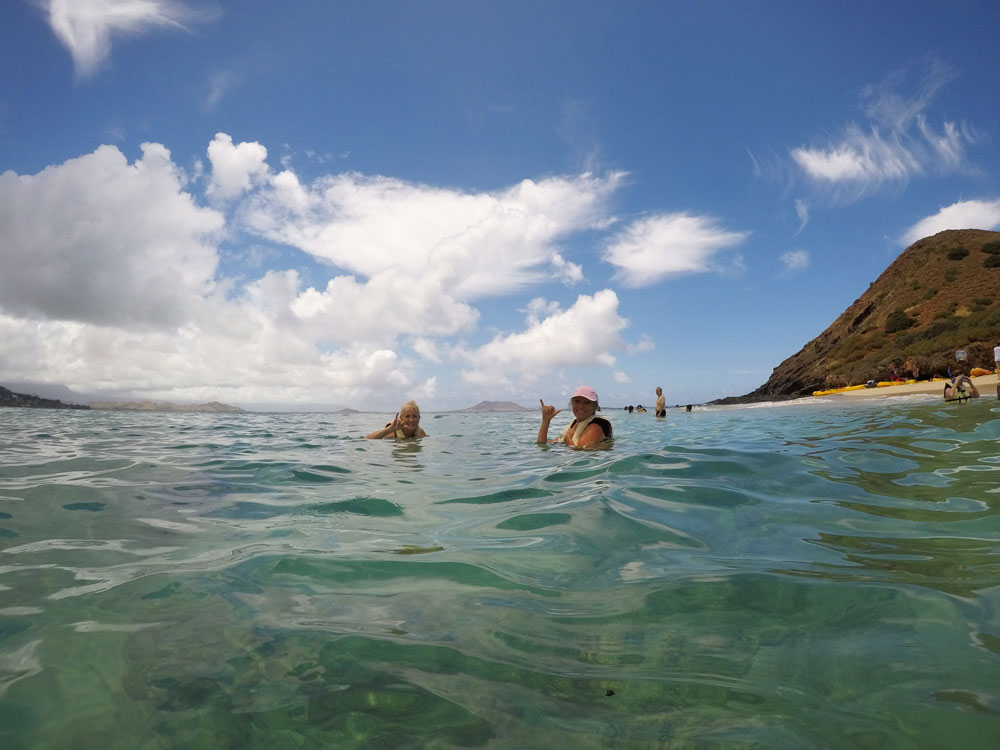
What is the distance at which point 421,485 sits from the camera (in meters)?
7.01

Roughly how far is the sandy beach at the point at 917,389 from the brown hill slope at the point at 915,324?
769cm

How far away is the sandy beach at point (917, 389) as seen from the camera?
1022 inches

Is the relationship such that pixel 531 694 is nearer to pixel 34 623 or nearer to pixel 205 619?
pixel 205 619

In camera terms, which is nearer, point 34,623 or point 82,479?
point 34,623

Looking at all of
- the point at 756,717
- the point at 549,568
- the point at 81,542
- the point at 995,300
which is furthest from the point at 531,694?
the point at 995,300

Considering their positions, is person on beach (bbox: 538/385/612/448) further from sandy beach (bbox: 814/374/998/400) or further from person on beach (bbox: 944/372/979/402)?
sandy beach (bbox: 814/374/998/400)

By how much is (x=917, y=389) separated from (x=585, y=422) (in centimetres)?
3334

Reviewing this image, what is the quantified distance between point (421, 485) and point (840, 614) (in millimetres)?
5295

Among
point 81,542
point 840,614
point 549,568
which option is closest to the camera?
point 840,614

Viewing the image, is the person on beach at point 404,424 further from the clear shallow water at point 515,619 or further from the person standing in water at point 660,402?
the person standing in water at point 660,402

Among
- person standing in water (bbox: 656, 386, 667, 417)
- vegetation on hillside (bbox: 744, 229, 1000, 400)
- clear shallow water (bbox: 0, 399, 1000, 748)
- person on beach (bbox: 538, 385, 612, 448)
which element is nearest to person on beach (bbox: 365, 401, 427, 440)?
person on beach (bbox: 538, 385, 612, 448)

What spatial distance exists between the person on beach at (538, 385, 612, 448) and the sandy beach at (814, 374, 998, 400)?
2281 cm

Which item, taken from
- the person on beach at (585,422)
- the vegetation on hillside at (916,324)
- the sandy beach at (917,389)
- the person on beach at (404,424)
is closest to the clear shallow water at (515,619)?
the person on beach at (585,422)

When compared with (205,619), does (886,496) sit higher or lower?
higher
